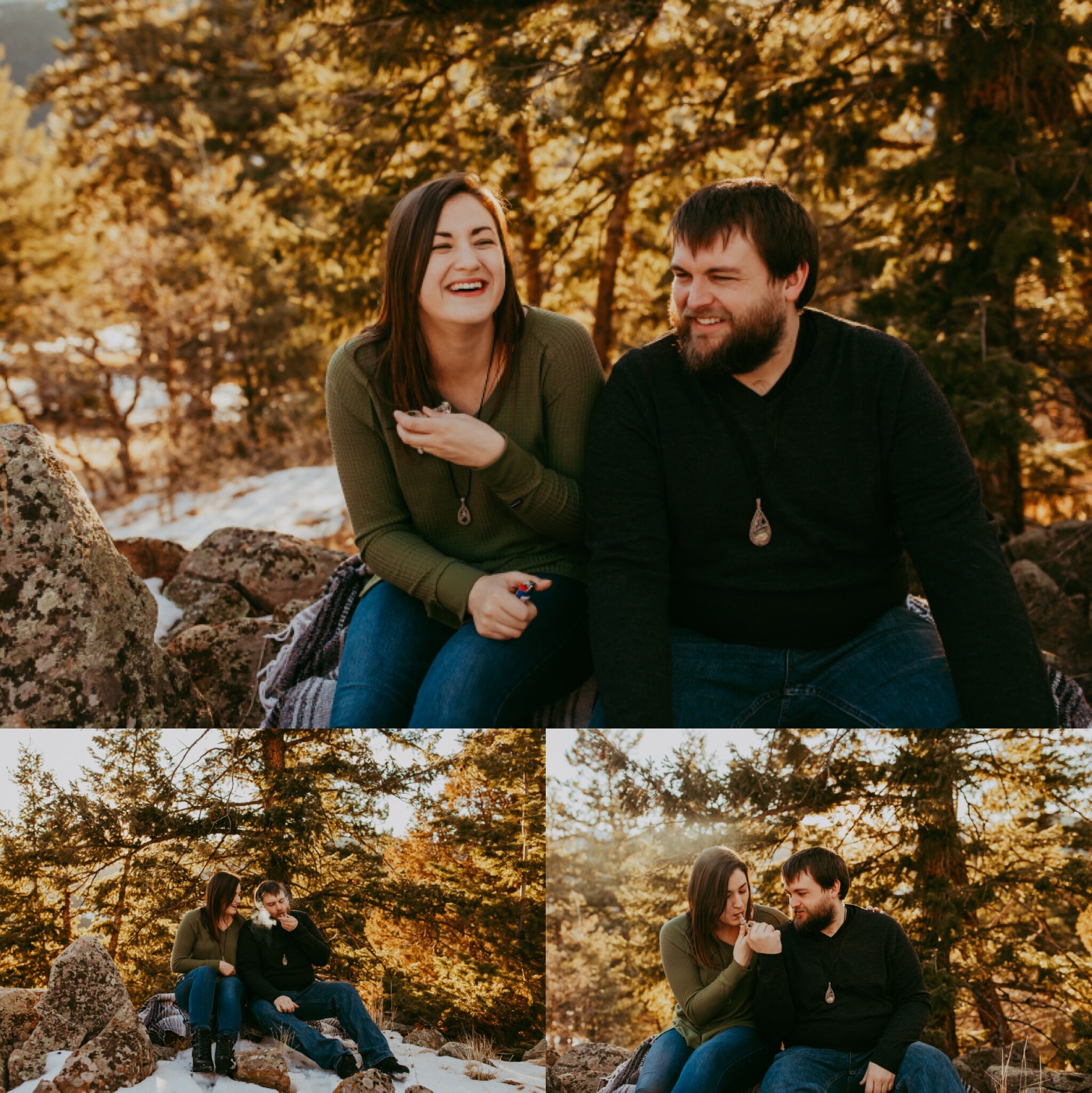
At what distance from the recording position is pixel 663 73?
7035 millimetres

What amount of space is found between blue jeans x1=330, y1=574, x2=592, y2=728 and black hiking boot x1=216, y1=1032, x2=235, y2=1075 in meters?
0.76

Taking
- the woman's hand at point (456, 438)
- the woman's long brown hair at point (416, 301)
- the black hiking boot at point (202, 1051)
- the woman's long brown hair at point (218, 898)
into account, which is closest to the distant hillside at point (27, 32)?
the woman's long brown hair at point (416, 301)

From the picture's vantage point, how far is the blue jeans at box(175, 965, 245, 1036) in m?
2.14

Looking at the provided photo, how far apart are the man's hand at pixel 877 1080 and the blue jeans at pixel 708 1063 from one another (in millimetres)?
177

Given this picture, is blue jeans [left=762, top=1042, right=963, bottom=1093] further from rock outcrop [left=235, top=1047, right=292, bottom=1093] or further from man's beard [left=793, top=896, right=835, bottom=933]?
rock outcrop [left=235, top=1047, right=292, bottom=1093]

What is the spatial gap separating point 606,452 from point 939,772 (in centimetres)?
114

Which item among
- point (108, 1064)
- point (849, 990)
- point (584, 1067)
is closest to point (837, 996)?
point (849, 990)

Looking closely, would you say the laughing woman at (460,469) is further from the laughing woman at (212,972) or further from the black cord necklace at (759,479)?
the laughing woman at (212,972)

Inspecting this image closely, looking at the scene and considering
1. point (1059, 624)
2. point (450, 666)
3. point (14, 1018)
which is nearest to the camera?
point (14, 1018)

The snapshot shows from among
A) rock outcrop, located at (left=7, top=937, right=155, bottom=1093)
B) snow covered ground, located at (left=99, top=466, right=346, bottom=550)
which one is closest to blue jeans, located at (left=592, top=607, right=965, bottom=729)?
rock outcrop, located at (left=7, top=937, right=155, bottom=1093)

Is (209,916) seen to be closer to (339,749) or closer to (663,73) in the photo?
(339,749)

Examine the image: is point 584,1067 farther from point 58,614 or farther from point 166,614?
point 166,614

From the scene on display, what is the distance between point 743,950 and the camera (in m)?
2.05

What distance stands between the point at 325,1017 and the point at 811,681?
1.43m
